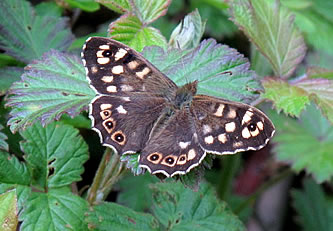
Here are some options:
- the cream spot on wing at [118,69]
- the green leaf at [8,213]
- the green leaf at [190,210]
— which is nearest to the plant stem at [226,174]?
the green leaf at [190,210]

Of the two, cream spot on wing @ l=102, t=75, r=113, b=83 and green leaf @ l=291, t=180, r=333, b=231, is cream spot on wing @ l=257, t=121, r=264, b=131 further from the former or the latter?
green leaf @ l=291, t=180, r=333, b=231

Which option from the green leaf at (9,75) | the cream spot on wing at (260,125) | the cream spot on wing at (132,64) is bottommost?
the green leaf at (9,75)

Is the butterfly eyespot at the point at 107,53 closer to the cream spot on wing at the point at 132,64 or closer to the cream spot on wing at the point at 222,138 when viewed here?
the cream spot on wing at the point at 132,64

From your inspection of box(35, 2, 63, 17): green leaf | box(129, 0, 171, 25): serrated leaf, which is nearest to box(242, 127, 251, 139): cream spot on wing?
box(129, 0, 171, 25): serrated leaf

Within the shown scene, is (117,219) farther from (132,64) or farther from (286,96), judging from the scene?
(286,96)

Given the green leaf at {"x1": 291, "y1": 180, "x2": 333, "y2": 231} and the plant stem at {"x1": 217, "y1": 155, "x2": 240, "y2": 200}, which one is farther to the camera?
the green leaf at {"x1": 291, "y1": 180, "x2": 333, "y2": 231}

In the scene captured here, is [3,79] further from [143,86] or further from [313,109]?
[313,109]
